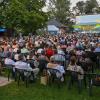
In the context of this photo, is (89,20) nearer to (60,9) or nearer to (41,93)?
(41,93)

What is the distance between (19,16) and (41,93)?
60.7ft

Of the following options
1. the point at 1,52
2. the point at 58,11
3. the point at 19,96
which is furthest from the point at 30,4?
the point at 58,11

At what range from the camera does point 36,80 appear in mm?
15523

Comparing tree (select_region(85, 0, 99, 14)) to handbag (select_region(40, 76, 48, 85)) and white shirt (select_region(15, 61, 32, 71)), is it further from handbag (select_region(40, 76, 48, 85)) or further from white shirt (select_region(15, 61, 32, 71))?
white shirt (select_region(15, 61, 32, 71))

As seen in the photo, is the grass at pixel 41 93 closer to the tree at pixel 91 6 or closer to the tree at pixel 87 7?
the tree at pixel 87 7

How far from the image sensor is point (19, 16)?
31.0m

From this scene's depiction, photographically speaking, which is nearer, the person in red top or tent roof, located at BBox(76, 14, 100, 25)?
the person in red top

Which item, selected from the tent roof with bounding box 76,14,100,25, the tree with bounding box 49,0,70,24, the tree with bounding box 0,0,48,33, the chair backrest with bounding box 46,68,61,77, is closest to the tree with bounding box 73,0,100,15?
the tree with bounding box 49,0,70,24

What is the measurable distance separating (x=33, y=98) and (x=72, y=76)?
6.09 feet

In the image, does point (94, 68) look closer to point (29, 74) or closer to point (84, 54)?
point (84, 54)

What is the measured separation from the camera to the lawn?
12.6 metres

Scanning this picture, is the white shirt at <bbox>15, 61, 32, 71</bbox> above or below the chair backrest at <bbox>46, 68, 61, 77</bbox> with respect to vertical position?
above

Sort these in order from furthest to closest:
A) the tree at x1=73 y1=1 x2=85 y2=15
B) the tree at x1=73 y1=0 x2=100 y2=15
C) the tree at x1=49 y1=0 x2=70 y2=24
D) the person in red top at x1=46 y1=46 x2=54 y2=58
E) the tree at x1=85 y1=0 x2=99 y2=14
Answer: the tree at x1=73 y1=1 x2=85 y2=15, the tree at x1=85 y1=0 x2=99 y2=14, the tree at x1=73 y1=0 x2=100 y2=15, the tree at x1=49 y1=0 x2=70 y2=24, the person in red top at x1=46 y1=46 x2=54 y2=58

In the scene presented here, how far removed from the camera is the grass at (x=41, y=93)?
41.3 feet
